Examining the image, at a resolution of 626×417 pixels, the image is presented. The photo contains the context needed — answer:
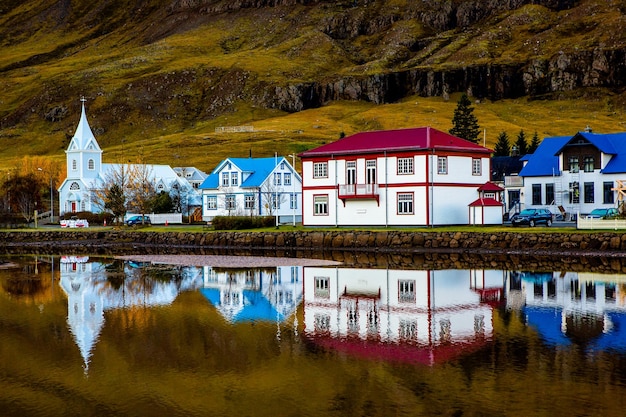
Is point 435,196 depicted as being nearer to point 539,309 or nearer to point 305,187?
point 305,187

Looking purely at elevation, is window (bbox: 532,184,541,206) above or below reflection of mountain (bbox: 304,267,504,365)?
above

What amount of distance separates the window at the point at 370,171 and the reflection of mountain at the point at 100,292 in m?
21.9

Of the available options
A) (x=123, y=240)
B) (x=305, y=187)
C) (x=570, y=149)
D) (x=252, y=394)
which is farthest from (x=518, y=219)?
(x=252, y=394)

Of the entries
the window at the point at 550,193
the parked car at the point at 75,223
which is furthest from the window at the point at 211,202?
the window at the point at 550,193

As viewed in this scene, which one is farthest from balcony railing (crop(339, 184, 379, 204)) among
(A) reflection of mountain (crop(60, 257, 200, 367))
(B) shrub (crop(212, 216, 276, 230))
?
(A) reflection of mountain (crop(60, 257, 200, 367))

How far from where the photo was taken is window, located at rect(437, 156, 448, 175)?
64.8 metres

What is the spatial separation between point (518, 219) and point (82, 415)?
50.7 m

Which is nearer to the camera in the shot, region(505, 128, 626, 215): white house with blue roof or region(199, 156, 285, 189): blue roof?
region(505, 128, 626, 215): white house with blue roof

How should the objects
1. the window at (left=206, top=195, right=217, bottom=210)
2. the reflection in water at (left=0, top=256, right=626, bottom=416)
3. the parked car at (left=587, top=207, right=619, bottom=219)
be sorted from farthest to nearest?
the window at (left=206, top=195, right=217, bottom=210)
the parked car at (left=587, top=207, right=619, bottom=219)
the reflection in water at (left=0, top=256, right=626, bottom=416)

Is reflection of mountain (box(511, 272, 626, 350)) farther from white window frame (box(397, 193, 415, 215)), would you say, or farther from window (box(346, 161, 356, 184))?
window (box(346, 161, 356, 184))

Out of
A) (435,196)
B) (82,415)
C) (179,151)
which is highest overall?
(179,151)

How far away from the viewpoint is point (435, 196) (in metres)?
64.4

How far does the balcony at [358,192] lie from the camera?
66312 mm

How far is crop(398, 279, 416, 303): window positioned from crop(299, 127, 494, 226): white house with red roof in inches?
996
